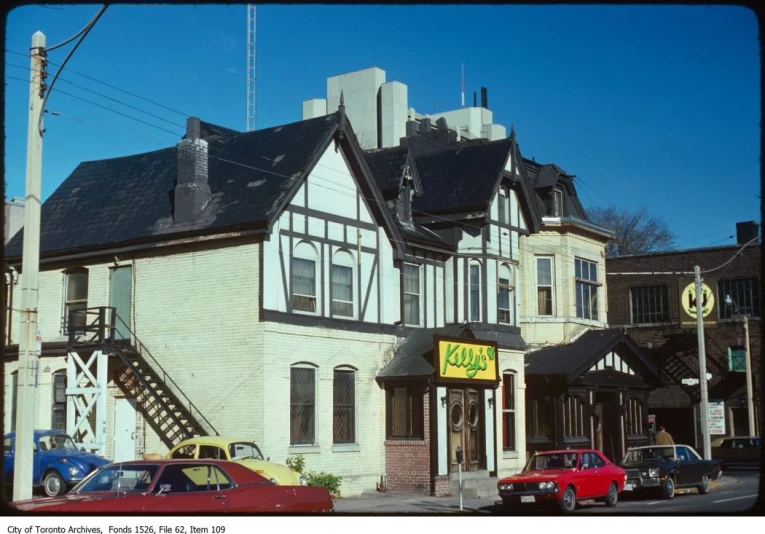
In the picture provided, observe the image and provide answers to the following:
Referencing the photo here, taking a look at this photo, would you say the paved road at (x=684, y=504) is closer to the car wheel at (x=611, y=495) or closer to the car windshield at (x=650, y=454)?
the car wheel at (x=611, y=495)

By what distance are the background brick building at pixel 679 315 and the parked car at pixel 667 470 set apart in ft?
61.0

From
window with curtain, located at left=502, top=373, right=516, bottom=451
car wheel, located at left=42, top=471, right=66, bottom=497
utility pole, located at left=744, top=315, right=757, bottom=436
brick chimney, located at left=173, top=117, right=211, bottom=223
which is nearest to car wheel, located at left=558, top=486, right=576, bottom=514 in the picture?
car wheel, located at left=42, top=471, right=66, bottom=497

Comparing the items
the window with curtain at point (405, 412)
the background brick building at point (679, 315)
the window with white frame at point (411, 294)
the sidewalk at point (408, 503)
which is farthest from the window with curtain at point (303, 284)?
the background brick building at point (679, 315)

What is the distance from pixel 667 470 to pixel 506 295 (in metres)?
9.76

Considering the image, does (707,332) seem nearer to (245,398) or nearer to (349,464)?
(349,464)

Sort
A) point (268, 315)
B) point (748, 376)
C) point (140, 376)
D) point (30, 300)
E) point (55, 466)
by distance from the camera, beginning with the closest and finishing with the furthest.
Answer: point (30, 300), point (55, 466), point (268, 315), point (140, 376), point (748, 376)

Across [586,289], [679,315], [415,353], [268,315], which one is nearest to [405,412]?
[415,353]

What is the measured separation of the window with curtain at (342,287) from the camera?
1078 inches

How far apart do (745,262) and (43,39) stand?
38.8m

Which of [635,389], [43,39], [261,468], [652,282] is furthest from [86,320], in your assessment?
[652,282]

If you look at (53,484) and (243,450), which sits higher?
(243,450)

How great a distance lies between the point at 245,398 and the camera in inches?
981

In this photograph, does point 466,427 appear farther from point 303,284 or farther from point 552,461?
point 303,284

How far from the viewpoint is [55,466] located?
22188mm
